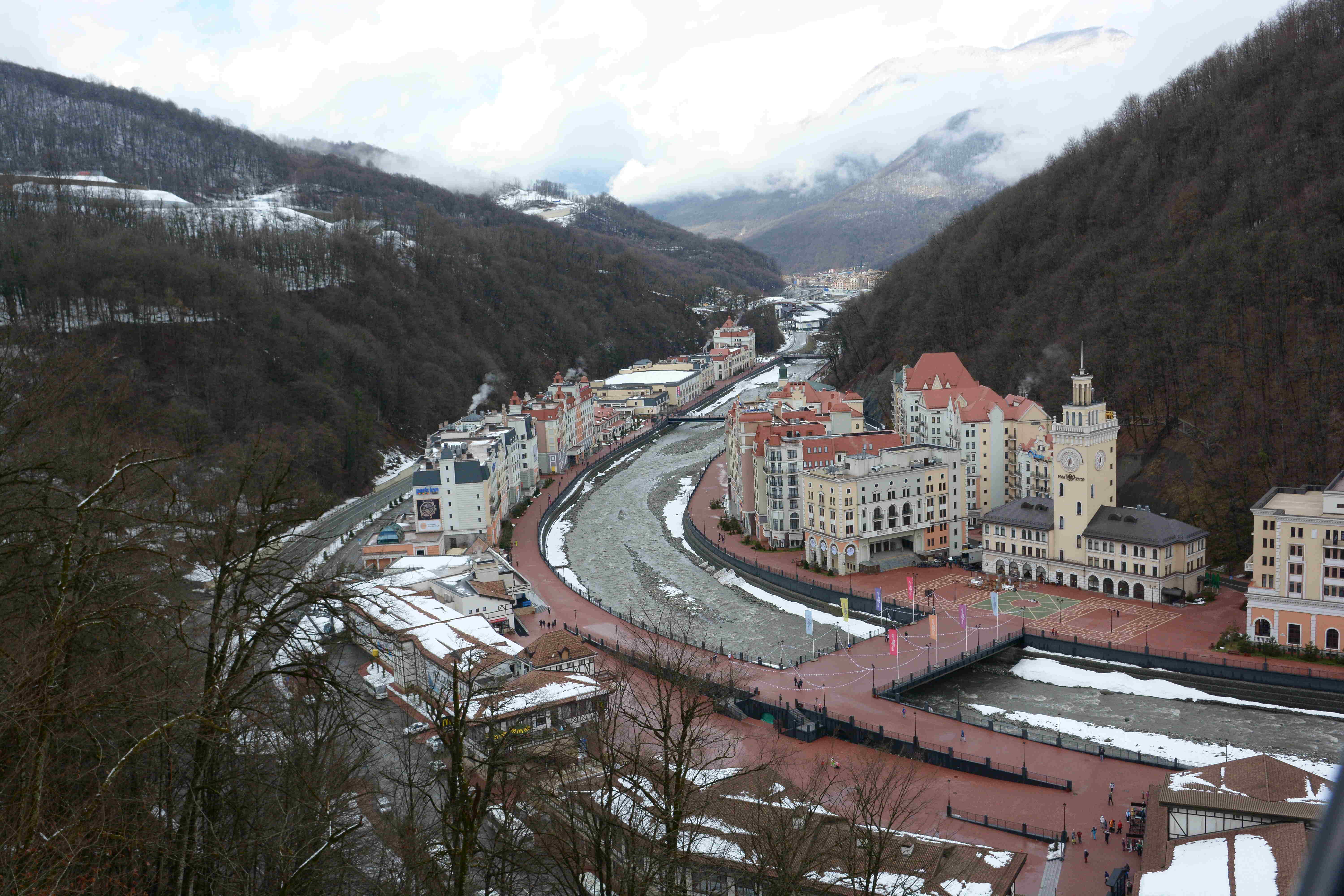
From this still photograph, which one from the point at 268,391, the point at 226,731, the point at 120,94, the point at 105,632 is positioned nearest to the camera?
the point at 226,731

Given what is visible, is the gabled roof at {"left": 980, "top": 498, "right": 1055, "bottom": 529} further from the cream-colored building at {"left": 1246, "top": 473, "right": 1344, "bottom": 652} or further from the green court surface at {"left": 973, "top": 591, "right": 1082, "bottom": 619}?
the cream-colored building at {"left": 1246, "top": 473, "right": 1344, "bottom": 652}

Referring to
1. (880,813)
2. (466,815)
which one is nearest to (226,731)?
(466,815)

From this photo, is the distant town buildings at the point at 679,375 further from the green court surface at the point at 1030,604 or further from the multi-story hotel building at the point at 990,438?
the green court surface at the point at 1030,604

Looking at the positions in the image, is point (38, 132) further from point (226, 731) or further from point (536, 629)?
point (226, 731)

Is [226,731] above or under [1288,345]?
under

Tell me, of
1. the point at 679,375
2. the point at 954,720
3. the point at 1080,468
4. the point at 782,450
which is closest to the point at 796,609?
the point at 782,450

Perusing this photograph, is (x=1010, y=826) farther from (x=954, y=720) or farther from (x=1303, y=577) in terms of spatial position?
(x=1303, y=577)

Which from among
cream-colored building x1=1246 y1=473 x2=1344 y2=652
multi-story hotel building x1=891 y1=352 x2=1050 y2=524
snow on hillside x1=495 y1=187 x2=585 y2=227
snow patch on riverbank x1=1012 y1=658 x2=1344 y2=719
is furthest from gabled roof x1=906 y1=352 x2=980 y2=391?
snow on hillside x1=495 y1=187 x2=585 y2=227

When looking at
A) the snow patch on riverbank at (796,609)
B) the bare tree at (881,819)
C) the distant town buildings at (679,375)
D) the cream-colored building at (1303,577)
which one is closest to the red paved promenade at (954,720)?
the bare tree at (881,819)
